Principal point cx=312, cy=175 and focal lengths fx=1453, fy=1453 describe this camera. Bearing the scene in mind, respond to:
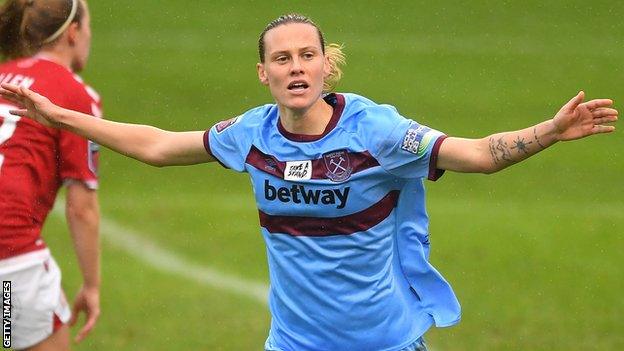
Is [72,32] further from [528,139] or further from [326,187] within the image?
[528,139]

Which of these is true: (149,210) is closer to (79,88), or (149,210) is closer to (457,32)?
(79,88)

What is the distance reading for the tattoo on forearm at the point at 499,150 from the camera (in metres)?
6.52

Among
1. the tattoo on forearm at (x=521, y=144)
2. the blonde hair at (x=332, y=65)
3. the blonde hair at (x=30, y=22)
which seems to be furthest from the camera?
the blonde hair at (x=30, y=22)

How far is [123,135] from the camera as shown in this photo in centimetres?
750

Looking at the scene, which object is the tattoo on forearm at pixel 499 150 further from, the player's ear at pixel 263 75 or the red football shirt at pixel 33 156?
the red football shirt at pixel 33 156

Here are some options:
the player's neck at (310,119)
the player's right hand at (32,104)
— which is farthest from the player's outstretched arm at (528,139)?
the player's right hand at (32,104)

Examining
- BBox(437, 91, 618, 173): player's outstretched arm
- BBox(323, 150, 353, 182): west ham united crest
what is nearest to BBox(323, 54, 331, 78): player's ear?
BBox(323, 150, 353, 182): west ham united crest

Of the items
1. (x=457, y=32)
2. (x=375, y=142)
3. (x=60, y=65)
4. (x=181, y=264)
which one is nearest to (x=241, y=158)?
(x=375, y=142)

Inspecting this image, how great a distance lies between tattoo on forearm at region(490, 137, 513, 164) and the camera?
6.52 meters

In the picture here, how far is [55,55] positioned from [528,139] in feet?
10.1

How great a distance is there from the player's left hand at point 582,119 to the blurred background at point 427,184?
5.38 metres

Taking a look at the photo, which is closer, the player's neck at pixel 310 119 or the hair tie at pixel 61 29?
the player's neck at pixel 310 119

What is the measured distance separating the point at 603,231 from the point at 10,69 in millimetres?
9409

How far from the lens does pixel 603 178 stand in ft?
62.3
